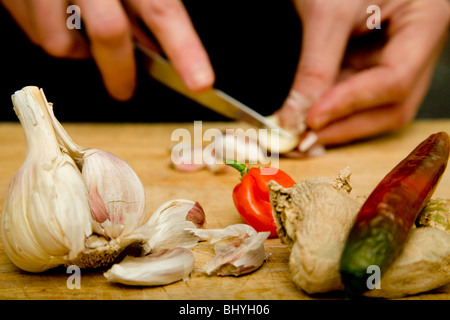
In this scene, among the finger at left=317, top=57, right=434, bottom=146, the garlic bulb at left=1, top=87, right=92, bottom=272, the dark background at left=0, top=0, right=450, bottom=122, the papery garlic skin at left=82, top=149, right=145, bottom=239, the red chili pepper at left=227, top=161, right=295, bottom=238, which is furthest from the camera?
the dark background at left=0, top=0, right=450, bottom=122

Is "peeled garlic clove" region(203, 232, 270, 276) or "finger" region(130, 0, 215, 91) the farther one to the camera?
"finger" region(130, 0, 215, 91)

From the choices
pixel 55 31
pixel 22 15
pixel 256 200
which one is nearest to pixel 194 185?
pixel 256 200

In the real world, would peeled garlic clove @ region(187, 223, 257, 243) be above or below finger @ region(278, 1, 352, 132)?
below

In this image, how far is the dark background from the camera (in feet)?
8.05

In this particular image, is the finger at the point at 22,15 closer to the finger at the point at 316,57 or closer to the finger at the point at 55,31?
the finger at the point at 55,31

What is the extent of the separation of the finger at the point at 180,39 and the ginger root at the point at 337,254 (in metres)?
1.07

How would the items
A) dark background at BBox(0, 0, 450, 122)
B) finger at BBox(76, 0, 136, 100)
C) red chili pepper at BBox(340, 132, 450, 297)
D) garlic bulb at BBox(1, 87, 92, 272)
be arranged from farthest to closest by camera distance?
1. dark background at BBox(0, 0, 450, 122)
2. finger at BBox(76, 0, 136, 100)
3. garlic bulb at BBox(1, 87, 92, 272)
4. red chili pepper at BBox(340, 132, 450, 297)

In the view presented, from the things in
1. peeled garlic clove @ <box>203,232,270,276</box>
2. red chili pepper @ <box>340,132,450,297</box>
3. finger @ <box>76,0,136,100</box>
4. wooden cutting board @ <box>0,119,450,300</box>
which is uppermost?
finger @ <box>76,0,136,100</box>

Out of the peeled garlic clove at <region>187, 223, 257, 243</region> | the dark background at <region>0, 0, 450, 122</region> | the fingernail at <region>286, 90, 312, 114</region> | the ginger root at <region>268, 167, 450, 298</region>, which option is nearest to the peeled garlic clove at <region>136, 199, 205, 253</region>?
the peeled garlic clove at <region>187, 223, 257, 243</region>

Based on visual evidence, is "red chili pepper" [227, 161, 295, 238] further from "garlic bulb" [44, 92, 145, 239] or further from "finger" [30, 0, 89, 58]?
"finger" [30, 0, 89, 58]

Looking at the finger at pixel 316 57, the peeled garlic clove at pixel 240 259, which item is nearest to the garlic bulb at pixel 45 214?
the peeled garlic clove at pixel 240 259

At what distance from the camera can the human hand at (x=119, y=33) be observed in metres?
1.80
